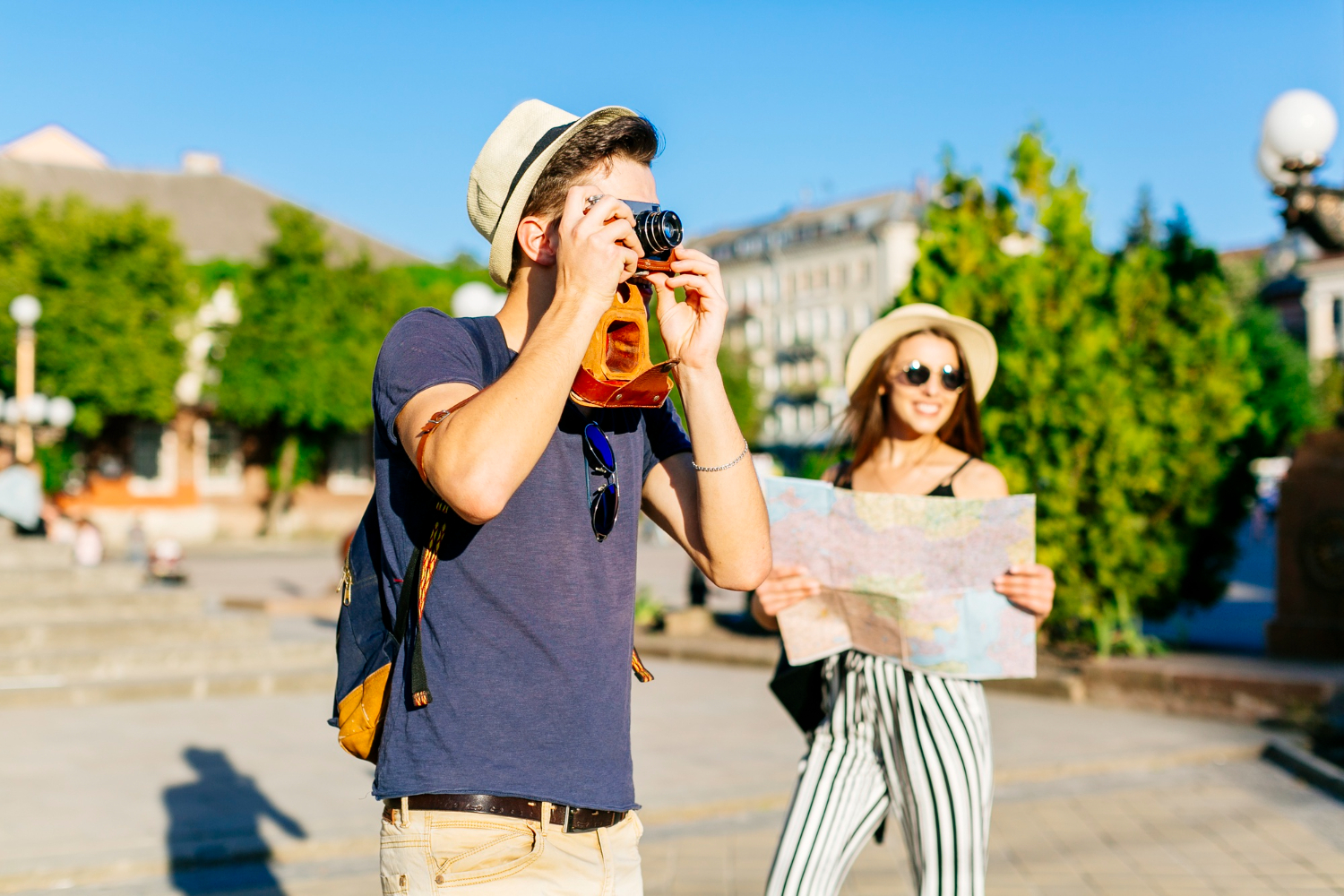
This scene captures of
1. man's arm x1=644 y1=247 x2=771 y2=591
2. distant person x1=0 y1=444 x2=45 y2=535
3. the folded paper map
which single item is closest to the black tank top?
the folded paper map

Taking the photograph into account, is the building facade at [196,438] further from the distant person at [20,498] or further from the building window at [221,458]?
the distant person at [20,498]

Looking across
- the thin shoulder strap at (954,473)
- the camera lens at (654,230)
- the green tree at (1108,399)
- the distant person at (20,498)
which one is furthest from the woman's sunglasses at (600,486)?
the distant person at (20,498)

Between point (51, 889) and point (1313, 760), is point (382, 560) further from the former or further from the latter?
point (1313, 760)

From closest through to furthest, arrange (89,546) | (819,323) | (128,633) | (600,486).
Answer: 1. (600,486)
2. (128,633)
3. (89,546)
4. (819,323)

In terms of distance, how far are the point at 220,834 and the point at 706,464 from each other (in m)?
4.28

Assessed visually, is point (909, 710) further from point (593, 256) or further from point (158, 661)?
point (158, 661)

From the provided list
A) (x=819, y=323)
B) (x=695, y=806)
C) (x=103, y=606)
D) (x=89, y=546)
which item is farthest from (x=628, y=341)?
(x=819, y=323)

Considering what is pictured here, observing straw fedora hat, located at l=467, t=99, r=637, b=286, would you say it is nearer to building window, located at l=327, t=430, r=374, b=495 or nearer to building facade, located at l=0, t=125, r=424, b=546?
building facade, located at l=0, t=125, r=424, b=546

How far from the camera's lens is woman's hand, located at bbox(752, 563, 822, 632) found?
10.8 feet

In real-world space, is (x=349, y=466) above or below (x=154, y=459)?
below

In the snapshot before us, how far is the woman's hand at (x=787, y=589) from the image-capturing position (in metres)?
3.29

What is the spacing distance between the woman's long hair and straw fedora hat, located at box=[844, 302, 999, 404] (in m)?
0.02

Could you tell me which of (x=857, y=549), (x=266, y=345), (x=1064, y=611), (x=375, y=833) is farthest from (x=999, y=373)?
(x=266, y=345)

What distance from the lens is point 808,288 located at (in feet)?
252
